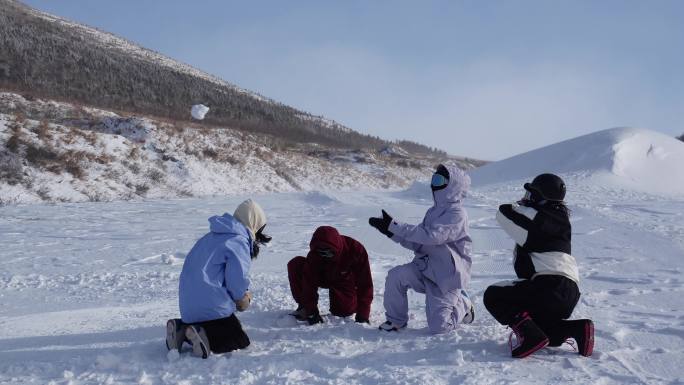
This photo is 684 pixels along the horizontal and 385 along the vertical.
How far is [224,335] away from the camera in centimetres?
361

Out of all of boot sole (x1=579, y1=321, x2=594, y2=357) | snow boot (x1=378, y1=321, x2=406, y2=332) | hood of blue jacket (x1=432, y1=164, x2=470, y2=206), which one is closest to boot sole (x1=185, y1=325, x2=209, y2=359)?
snow boot (x1=378, y1=321, x2=406, y2=332)

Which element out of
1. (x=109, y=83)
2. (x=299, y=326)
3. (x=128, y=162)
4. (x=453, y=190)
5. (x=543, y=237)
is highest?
(x=109, y=83)

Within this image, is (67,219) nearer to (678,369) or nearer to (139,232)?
(139,232)

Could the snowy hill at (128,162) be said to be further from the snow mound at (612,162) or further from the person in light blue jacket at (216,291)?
the person in light blue jacket at (216,291)

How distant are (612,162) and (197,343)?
55.9 ft

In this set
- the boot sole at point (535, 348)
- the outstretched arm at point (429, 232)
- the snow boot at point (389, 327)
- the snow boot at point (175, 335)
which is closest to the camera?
the boot sole at point (535, 348)

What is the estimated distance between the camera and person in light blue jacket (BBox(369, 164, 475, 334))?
397 centimetres

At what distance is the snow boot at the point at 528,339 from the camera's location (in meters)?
3.33

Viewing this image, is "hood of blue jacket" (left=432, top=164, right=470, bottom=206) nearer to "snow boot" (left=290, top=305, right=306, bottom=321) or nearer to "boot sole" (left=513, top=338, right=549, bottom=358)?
"boot sole" (left=513, top=338, right=549, bottom=358)

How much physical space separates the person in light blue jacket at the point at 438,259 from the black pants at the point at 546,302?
51 centimetres

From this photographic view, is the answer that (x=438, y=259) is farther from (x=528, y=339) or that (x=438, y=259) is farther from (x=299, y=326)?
(x=299, y=326)

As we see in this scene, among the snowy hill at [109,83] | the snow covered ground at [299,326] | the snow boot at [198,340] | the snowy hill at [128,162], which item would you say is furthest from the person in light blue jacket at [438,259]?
the snowy hill at [109,83]

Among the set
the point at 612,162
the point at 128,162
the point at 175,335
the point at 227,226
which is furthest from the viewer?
the point at 128,162

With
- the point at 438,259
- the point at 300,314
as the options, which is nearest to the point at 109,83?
the point at 300,314
